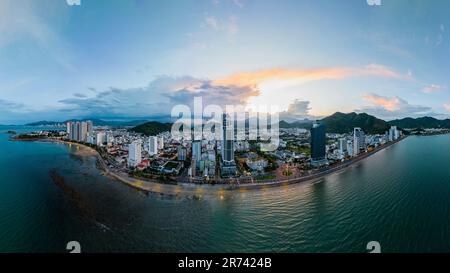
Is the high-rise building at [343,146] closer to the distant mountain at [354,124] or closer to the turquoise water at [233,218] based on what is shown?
the turquoise water at [233,218]

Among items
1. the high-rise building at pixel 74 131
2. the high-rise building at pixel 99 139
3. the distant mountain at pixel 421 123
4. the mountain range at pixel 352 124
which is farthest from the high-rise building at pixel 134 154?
the distant mountain at pixel 421 123

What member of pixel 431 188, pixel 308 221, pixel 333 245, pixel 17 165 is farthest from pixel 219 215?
pixel 17 165

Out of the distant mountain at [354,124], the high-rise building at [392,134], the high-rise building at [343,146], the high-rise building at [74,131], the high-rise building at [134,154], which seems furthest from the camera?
the distant mountain at [354,124]

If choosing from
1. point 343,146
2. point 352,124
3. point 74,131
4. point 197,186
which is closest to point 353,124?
point 352,124

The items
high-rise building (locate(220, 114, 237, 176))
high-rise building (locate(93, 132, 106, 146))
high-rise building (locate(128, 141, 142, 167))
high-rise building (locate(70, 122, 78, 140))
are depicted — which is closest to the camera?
high-rise building (locate(128, 141, 142, 167))

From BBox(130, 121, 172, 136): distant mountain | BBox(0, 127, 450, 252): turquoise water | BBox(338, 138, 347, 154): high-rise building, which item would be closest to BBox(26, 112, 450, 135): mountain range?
BBox(130, 121, 172, 136): distant mountain

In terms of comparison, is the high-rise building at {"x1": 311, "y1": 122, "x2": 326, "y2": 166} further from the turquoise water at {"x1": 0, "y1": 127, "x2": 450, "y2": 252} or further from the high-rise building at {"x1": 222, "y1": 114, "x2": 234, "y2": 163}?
the high-rise building at {"x1": 222, "y1": 114, "x2": 234, "y2": 163}

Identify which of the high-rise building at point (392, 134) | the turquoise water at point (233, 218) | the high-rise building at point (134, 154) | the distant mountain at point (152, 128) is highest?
the distant mountain at point (152, 128)
